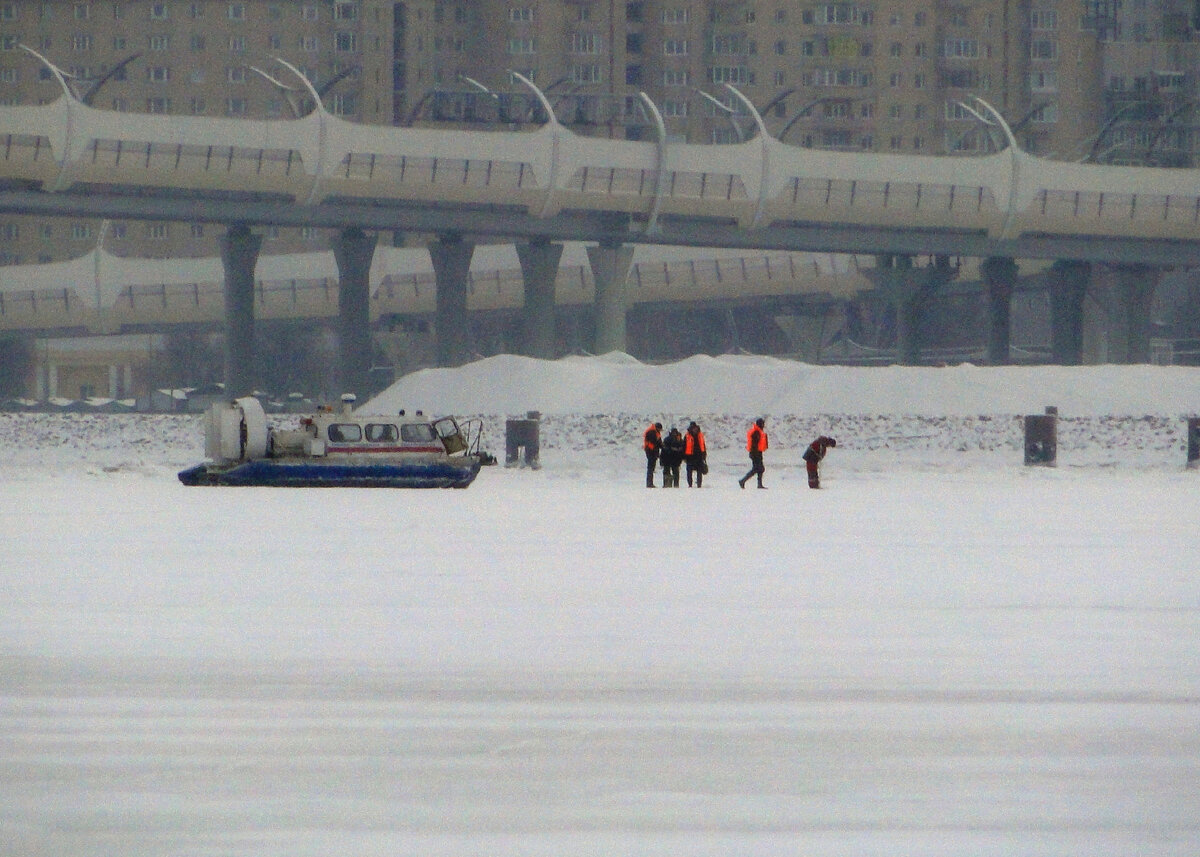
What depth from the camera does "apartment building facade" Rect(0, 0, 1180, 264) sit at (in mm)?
189250

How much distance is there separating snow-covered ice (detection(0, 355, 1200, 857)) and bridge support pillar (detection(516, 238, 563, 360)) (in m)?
69.0

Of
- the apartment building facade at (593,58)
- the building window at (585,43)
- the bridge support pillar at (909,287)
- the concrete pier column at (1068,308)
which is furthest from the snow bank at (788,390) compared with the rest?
the building window at (585,43)

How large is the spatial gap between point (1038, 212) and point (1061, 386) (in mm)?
43062

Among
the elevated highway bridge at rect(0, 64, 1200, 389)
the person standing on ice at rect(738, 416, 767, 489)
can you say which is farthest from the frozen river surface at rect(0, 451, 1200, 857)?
the elevated highway bridge at rect(0, 64, 1200, 389)

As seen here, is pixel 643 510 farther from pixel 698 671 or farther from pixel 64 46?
pixel 64 46

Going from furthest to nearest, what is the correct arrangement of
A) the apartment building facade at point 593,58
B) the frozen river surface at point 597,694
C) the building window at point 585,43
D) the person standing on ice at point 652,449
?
the building window at point 585,43 → the apartment building facade at point 593,58 → the person standing on ice at point 652,449 → the frozen river surface at point 597,694

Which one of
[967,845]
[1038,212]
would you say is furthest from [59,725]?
[1038,212]

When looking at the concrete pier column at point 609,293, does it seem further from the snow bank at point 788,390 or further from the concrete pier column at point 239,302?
the snow bank at point 788,390

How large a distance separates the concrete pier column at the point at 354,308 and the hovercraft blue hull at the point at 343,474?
64131 mm

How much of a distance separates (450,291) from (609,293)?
7.73 metres

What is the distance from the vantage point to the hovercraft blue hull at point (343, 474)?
31156 mm

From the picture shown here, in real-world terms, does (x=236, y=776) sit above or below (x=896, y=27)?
below

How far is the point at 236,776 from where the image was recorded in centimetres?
850

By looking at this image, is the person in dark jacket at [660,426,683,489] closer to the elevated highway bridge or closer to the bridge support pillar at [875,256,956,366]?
the elevated highway bridge
